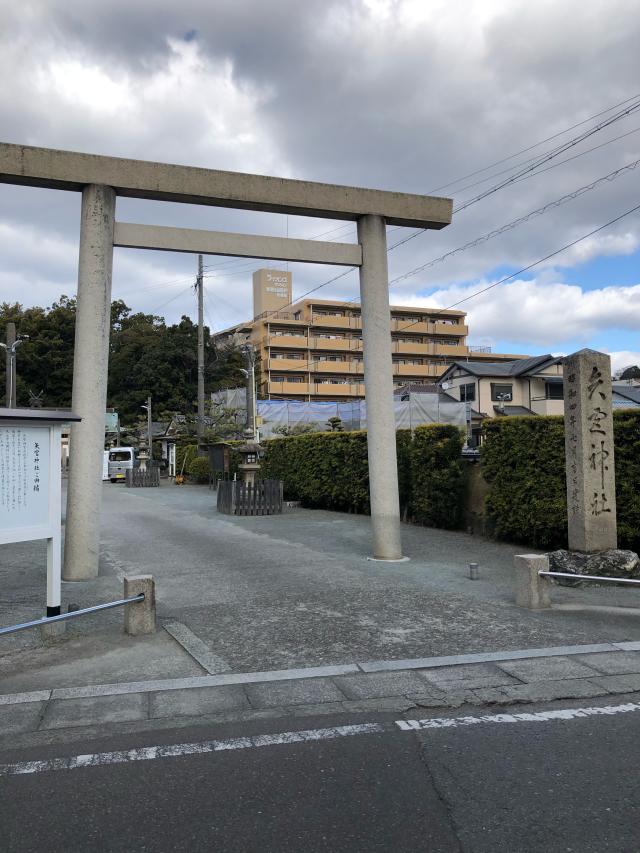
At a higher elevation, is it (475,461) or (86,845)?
(475,461)

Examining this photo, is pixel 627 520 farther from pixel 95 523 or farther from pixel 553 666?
pixel 95 523

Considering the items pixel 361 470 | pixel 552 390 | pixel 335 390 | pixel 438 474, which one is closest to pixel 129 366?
pixel 335 390

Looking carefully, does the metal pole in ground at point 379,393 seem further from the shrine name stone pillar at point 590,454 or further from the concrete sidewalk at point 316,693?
the concrete sidewalk at point 316,693

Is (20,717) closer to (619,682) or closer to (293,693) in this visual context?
(293,693)

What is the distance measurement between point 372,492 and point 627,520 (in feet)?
11.3

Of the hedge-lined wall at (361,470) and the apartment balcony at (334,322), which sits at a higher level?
the apartment balcony at (334,322)

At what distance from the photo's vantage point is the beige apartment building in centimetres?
5678

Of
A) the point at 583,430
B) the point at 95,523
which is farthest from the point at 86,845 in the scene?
the point at 583,430

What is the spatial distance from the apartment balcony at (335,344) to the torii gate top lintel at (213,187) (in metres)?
48.1

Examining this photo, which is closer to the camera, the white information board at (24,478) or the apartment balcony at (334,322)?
the white information board at (24,478)

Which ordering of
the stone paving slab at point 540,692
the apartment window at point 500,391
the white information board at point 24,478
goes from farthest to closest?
the apartment window at point 500,391, the white information board at point 24,478, the stone paving slab at point 540,692

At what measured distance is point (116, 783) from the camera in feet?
9.99

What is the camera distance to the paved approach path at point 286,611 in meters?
5.01

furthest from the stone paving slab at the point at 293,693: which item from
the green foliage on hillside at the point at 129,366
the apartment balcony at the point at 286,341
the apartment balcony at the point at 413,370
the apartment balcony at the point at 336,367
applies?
the apartment balcony at the point at 413,370
